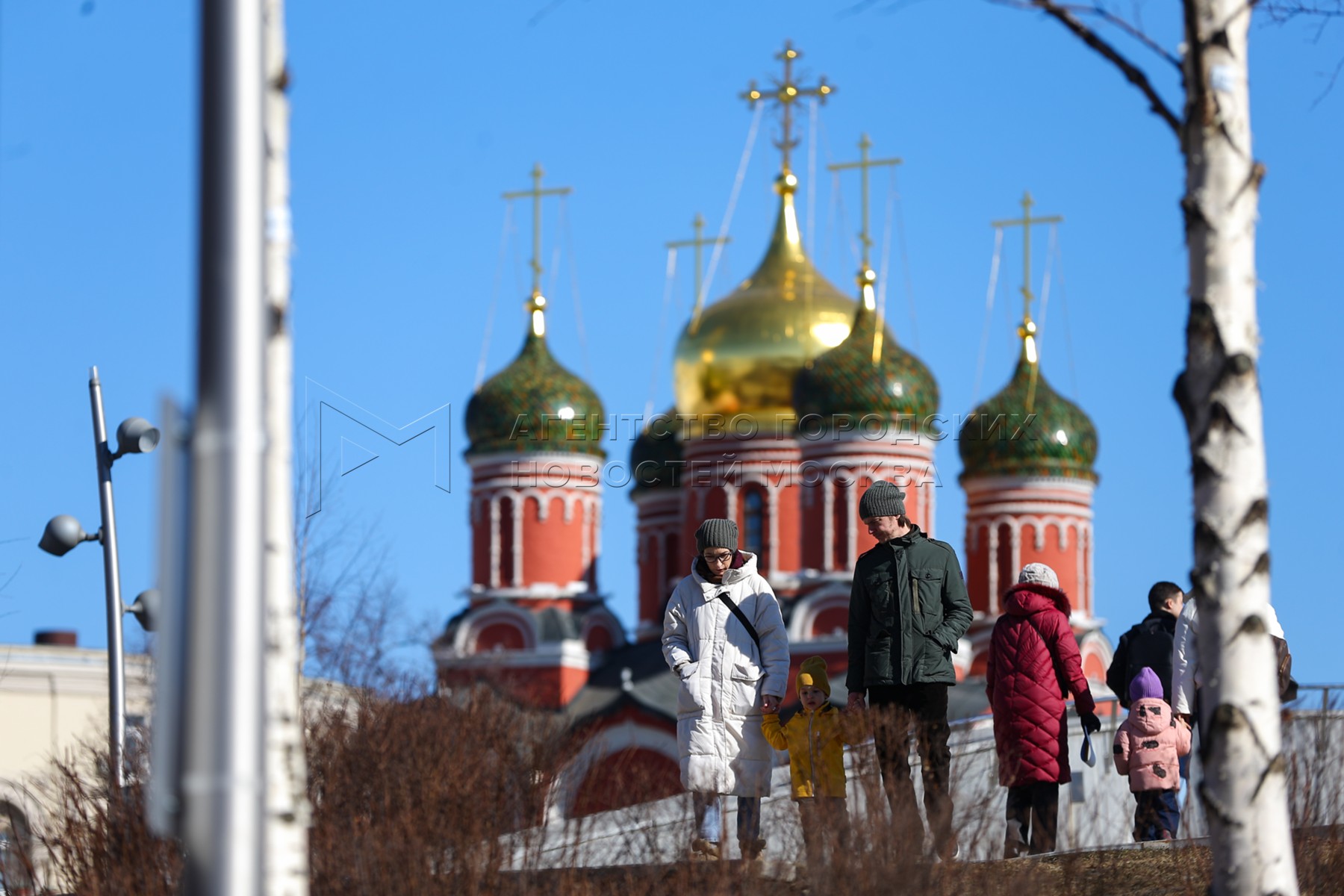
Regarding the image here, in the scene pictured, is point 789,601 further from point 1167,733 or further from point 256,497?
point 256,497

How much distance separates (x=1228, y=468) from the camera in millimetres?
5434

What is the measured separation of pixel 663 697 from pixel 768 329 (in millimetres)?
6526

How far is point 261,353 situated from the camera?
4281 millimetres

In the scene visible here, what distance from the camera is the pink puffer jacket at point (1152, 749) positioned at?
9.30 metres

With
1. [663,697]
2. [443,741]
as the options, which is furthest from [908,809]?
[663,697]

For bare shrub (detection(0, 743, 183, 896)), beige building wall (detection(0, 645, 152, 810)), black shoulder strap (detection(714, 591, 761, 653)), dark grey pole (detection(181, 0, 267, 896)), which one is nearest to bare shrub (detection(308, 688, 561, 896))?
bare shrub (detection(0, 743, 183, 896))

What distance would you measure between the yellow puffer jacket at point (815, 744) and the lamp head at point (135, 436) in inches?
228

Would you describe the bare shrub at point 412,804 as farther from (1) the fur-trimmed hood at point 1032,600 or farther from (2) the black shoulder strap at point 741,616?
(1) the fur-trimmed hood at point 1032,600

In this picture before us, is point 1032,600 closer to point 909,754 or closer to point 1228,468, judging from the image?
point 909,754

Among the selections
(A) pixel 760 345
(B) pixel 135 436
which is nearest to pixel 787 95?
(A) pixel 760 345

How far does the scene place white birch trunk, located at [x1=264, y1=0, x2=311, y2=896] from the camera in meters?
4.77

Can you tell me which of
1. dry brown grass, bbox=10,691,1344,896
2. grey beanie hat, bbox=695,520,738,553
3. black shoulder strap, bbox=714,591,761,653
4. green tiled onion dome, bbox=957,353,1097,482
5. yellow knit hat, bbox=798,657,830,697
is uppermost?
green tiled onion dome, bbox=957,353,1097,482

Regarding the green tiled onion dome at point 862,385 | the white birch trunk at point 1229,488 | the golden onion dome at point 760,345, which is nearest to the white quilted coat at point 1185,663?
the white birch trunk at point 1229,488

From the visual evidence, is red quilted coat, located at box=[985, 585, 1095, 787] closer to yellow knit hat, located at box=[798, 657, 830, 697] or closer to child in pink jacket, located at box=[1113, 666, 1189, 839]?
yellow knit hat, located at box=[798, 657, 830, 697]
